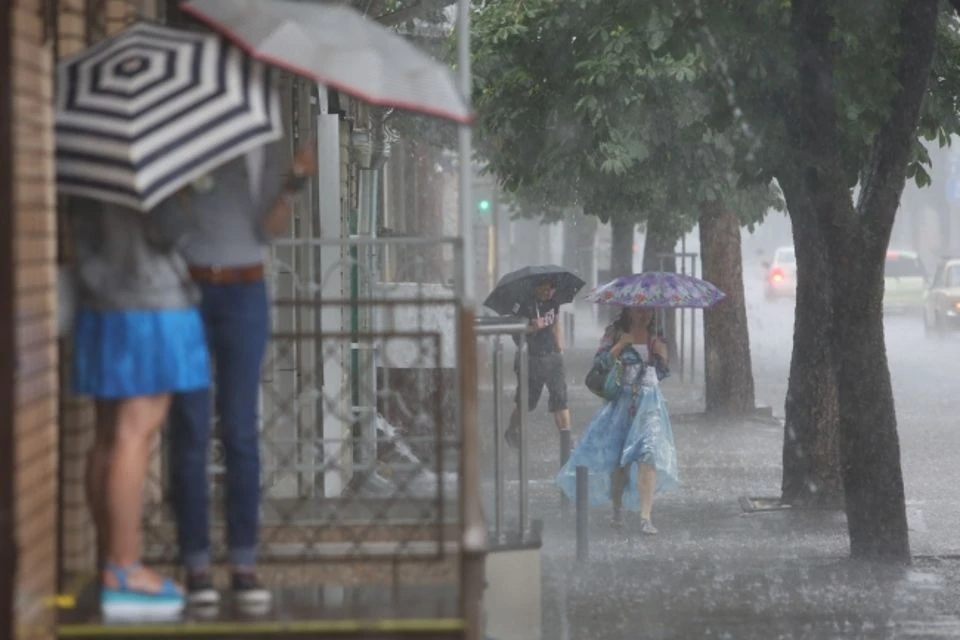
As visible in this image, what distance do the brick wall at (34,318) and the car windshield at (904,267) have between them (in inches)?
1659

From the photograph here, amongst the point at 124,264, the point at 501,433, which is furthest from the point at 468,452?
the point at 501,433

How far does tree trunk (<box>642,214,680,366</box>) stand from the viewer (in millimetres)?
28109

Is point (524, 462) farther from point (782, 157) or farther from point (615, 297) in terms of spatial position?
point (615, 297)

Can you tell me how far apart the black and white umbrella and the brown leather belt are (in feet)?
1.04

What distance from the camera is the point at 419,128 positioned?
27344 mm

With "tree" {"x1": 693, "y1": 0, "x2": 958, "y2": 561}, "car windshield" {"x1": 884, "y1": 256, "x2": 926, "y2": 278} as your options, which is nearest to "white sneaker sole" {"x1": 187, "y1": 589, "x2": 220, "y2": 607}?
"tree" {"x1": 693, "y1": 0, "x2": 958, "y2": 561}

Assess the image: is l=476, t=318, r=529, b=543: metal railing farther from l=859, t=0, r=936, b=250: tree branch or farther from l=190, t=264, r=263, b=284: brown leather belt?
l=190, t=264, r=263, b=284: brown leather belt

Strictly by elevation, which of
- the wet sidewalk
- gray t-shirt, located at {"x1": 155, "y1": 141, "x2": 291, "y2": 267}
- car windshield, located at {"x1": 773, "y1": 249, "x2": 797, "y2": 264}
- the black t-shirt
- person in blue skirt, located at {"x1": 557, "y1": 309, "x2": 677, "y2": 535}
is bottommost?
the wet sidewalk

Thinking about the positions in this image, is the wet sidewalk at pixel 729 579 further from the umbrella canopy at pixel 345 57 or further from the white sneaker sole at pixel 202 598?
the umbrella canopy at pixel 345 57

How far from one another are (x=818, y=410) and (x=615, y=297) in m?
1.69

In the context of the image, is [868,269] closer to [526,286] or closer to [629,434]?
[629,434]

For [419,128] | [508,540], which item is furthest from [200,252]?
[419,128]

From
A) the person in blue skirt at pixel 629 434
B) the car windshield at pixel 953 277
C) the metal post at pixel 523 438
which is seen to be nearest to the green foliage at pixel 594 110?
the person in blue skirt at pixel 629 434

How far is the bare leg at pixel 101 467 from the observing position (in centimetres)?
550
